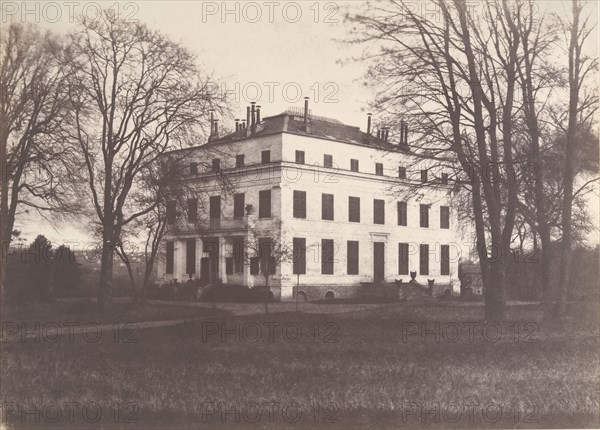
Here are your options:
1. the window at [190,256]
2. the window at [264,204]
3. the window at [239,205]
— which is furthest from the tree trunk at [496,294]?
the window at [190,256]

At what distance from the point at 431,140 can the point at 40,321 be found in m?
7.68

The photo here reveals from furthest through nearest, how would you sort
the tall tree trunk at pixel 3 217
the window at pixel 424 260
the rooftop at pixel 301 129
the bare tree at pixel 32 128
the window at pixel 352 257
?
the window at pixel 424 260, the window at pixel 352 257, the rooftop at pixel 301 129, the bare tree at pixel 32 128, the tall tree trunk at pixel 3 217

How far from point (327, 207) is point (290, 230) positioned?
2.44 ft

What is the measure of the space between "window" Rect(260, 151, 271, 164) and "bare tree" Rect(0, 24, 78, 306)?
2.97 meters

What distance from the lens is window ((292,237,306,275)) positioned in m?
9.24

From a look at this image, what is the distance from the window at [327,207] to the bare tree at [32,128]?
3.71m

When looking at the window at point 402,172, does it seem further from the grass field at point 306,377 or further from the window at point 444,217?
the grass field at point 306,377

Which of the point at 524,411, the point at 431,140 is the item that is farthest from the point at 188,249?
the point at 524,411

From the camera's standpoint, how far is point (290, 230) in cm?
964

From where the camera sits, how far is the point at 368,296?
10383 mm

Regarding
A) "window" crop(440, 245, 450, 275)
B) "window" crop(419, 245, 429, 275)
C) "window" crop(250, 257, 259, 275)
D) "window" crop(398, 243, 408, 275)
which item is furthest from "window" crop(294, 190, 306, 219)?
"window" crop(440, 245, 450, 275)

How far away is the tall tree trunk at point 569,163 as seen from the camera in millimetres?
9964

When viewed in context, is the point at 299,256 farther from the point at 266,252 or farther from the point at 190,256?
the point at 190,256

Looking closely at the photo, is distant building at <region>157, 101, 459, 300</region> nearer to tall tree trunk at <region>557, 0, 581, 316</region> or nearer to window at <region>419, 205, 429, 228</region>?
window at <region>419, 205, 429, 228</region>
